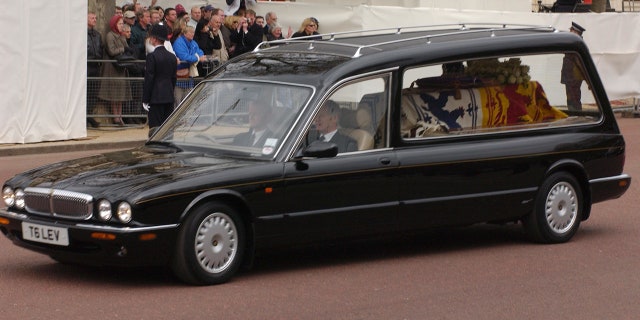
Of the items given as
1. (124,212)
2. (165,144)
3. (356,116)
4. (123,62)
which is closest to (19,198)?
(124,212)

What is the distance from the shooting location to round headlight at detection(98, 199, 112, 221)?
8.80 m

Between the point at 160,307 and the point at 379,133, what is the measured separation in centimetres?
262

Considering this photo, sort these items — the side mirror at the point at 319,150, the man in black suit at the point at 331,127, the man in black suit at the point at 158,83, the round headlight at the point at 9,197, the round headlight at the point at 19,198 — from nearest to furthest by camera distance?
the round headlight at the point at 19,198
the round headlight at the point at 9,197
the side mirror at the point at 319,150
the man in black suit at the point at 331,127
the man in black suit at the point at 158,83

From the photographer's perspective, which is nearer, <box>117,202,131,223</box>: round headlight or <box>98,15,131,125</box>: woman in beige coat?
<box>117,202,131,223</box>: round headlight

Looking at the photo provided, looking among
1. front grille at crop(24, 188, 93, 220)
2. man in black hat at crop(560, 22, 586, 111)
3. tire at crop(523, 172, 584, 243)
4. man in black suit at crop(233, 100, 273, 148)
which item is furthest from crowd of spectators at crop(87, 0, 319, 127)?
front grille at crop(24, 188, 93, 220)

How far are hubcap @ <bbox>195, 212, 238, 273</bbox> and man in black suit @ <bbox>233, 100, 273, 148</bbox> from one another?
847 millimetres

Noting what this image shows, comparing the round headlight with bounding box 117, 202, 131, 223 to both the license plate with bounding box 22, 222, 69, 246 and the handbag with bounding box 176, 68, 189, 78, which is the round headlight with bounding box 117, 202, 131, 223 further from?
the handbag with bounding box 176, 68, 189, 78

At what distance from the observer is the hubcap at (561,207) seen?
11234mm

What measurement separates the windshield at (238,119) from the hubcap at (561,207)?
8.20ft

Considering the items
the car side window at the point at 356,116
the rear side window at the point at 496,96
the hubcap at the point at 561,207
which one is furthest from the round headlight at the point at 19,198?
the hubcap at the point at 561,207

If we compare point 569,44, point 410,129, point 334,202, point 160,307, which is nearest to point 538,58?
point 569,44

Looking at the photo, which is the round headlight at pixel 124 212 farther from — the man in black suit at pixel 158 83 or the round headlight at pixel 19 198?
the man in black suit at pixel 158 83

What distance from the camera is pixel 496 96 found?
37.2 ft

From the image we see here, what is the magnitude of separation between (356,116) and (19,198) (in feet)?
8.57
